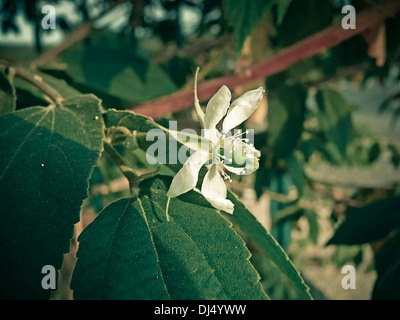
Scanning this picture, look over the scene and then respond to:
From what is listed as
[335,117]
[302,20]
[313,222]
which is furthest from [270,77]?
[313,222]

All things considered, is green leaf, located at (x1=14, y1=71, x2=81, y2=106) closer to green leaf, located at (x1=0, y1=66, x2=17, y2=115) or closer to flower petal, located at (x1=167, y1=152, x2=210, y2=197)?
green leaf, located at (x1=0, y1=66, x2=17, y2=115)

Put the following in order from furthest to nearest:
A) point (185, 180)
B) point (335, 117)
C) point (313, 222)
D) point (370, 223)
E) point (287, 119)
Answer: point (313, 222), point (335, 117), point (287, 119), point (370, 223), point (185, 180)

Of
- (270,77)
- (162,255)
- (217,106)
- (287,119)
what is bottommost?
(162,255)

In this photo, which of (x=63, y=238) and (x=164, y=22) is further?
(x=164, y=22)

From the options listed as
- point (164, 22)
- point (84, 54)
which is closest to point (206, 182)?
point (84, 54)

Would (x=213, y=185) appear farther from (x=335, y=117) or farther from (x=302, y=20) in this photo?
(x=335, y=117)

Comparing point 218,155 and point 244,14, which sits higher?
point 244,14

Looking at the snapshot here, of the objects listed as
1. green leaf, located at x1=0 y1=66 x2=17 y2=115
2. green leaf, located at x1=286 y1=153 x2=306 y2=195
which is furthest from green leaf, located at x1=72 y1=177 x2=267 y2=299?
green leaf, located at x1=286 y1=153 x2=306 y2=195
